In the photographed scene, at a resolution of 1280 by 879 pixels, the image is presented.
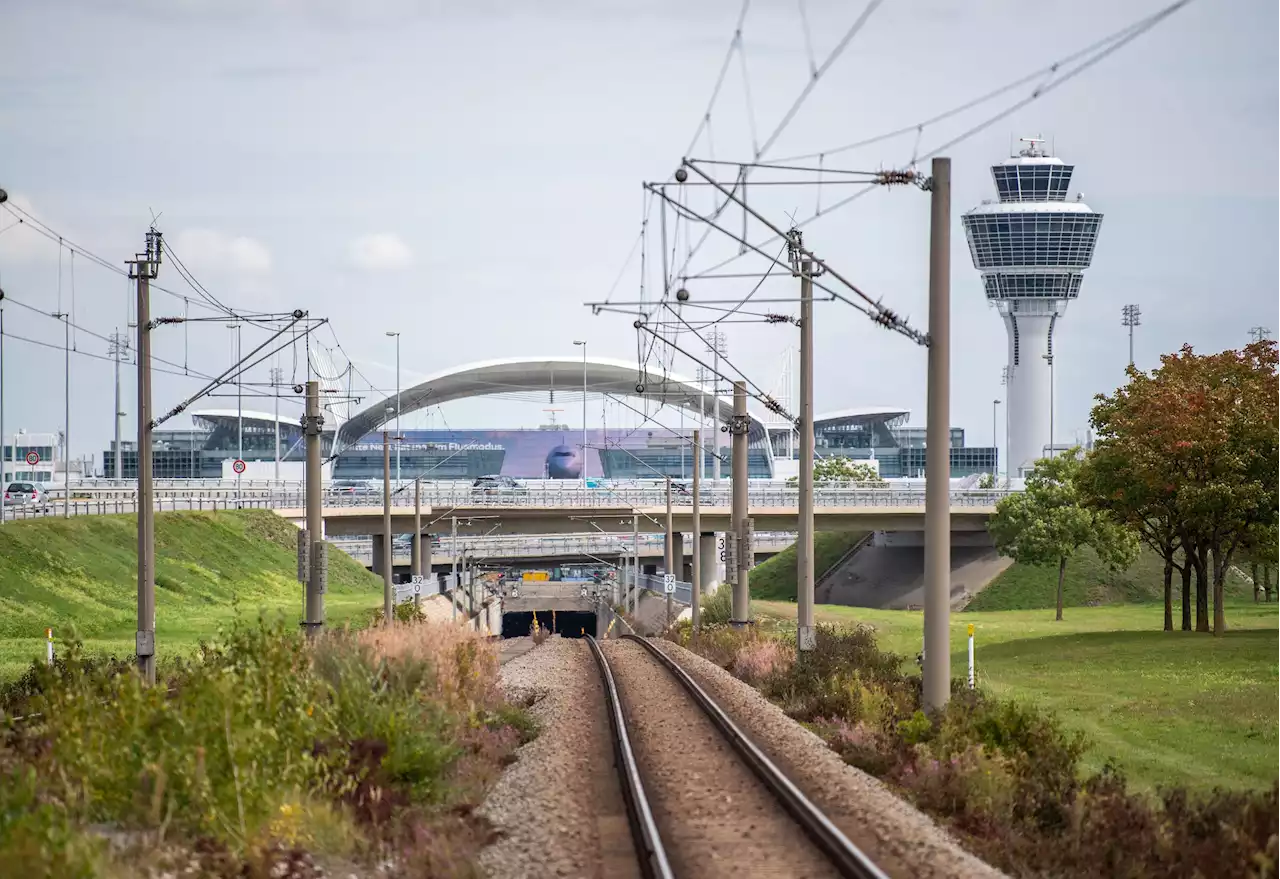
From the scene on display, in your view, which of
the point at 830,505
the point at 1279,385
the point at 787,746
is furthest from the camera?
the point at 830,505

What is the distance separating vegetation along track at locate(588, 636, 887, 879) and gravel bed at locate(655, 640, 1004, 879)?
1.11 ft

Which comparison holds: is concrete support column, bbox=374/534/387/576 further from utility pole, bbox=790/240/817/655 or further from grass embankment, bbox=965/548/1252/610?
utility pole, bbox=790/240/817/655

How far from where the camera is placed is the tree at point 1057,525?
69.0 metres

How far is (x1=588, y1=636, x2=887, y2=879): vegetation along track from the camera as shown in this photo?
13.7 m

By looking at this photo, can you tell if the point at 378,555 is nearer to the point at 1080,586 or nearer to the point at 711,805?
the point at 1080,586

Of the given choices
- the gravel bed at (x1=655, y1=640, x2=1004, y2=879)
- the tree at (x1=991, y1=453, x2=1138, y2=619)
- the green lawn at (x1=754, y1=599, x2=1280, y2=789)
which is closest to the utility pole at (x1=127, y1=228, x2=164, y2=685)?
the gravel bed at (x1=655, y1=640, x2=1004, y2=879)

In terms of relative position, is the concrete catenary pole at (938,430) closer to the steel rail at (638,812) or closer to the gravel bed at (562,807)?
the steel rail at (638,812)

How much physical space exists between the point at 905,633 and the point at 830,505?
135ft

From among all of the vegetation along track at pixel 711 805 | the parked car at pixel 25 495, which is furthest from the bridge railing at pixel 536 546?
the vegetation along track at pixel 711 805

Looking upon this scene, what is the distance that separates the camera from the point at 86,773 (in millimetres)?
13867

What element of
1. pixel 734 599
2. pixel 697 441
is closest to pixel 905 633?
pixel 697 441

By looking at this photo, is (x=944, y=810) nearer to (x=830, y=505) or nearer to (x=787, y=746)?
(x=787, y=746)

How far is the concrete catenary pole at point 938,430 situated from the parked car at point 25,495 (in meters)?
64.8

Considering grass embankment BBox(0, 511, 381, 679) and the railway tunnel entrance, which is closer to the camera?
grass embankment BBox(0, 511, 381, 679)
